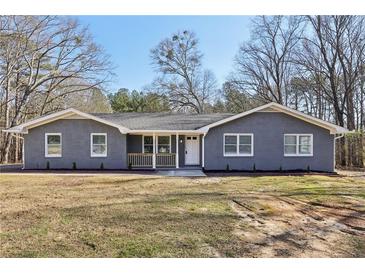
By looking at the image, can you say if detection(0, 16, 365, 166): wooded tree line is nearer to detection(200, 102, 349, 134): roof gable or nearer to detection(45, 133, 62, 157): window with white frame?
detection(200, 102, 349, 134): roof gable

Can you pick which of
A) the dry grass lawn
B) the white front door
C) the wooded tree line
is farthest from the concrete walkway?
the wooded tree line

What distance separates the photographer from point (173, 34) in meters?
33.1

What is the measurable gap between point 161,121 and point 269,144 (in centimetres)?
643

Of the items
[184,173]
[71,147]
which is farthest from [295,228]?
[71,147]

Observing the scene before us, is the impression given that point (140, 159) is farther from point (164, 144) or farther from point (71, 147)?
point (71, 147)

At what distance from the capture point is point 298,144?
16.4 m

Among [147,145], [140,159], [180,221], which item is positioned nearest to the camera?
[180,221]

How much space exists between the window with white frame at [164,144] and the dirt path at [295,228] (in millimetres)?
9707

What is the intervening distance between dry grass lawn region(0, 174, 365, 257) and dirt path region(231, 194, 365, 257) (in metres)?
0.02

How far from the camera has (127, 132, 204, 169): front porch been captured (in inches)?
666

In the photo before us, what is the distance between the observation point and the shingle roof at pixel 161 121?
17.1 metres

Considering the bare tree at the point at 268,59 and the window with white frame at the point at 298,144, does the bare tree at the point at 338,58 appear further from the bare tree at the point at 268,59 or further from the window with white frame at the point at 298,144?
the window with white frame at the point at 298,144

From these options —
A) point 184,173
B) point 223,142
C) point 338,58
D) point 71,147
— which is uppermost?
point 338,58

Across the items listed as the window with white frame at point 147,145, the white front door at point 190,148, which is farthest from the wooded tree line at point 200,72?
the window with white frame at point 147,145
